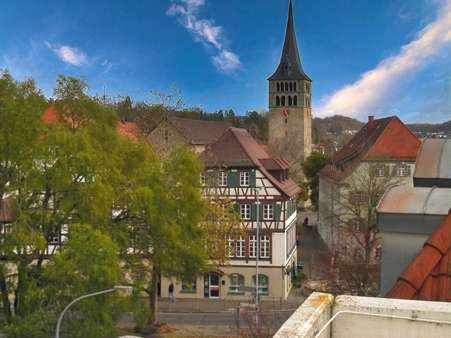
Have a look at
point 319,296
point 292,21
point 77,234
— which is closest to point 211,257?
point 77,234

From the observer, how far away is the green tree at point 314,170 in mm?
62000

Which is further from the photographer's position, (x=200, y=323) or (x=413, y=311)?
(x=200, y=323)

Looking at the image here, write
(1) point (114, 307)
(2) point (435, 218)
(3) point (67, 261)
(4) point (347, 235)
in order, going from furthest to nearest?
(4) point (347, 235)
(1) point (114, 307)
(3) point (67, 261)
(2) point (435, 218)

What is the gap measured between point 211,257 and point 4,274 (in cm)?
1182

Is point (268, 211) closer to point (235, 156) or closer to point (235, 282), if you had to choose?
point (235, 156)

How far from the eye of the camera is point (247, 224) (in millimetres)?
32156

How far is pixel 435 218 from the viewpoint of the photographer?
23.3 ft

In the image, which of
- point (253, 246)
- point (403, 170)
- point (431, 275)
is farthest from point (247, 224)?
point (431, 275)

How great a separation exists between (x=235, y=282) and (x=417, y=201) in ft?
84.7

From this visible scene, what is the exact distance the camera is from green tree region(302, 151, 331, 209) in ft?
203

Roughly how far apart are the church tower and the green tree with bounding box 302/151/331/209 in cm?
1832

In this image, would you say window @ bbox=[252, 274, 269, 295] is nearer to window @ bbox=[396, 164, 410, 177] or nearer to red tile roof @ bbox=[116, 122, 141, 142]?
red tile roof @ bbox=[116, 122, 141, 142]

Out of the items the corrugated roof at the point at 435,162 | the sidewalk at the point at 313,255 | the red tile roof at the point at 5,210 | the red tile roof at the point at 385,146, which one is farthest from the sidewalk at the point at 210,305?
the corrugated roof at the point at 435,162

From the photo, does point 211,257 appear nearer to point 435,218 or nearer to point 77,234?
point 77,234
